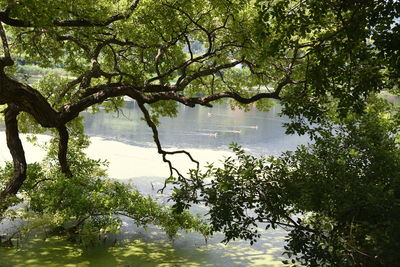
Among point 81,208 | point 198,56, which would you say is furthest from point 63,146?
point 198,56

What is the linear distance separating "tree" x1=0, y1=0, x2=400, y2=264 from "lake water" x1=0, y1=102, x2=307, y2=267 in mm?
1084

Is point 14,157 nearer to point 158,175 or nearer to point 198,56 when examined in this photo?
point 198,56

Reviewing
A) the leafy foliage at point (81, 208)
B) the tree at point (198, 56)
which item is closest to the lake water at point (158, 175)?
the leafy foliage at point (81, 208)

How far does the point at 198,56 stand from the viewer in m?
5.93

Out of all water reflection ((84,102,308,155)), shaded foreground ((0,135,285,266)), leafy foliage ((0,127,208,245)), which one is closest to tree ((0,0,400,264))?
leafy foliage ((0,127,208,245))

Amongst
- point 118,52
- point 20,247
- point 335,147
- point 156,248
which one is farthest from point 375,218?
point 118,52

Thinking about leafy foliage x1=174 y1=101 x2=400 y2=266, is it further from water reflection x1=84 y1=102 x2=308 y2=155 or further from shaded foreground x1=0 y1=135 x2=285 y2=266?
water reflection x1=84 y1=102 x2=308 y2=155

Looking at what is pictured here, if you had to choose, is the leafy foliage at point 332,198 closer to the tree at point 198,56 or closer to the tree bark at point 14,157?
the tree at point 198,56

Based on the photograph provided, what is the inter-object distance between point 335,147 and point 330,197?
80 cm

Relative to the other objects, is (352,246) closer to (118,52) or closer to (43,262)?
(43,262)

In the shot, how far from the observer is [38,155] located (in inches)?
427

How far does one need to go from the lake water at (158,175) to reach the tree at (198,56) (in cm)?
108

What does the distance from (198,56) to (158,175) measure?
4.95 meters

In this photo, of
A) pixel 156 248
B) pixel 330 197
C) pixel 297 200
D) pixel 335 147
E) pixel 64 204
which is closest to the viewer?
pixel 330 197
